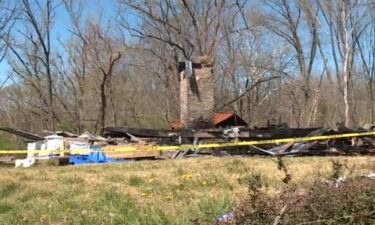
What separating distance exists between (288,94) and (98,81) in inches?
663

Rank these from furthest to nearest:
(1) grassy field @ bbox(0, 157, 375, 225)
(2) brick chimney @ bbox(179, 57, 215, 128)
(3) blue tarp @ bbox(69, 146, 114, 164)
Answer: (2) brick chimney @ bbox(179, 57, 215, 128), (3) blue tarp @ bbox(69, 146, 114, 164), (1) grassy field @ bbox(0, 157, 375, 225)

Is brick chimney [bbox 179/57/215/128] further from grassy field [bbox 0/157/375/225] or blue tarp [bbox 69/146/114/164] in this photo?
grassy field [bbox 0/157/375/225]

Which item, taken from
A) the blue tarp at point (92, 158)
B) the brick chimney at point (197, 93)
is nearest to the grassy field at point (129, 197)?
the blue tarp at point (92, 158)

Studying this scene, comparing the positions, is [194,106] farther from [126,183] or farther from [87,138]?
[126,183]

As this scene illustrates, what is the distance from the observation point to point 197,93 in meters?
21.7

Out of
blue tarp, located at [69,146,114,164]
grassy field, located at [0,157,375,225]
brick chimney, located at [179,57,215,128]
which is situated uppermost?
brick chimney, located at [179,57,215,128]

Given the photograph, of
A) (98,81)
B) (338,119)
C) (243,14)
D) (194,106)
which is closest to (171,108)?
(98,81)

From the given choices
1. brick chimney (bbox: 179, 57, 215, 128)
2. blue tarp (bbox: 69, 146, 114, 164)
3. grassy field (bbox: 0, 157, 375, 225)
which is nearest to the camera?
grassy field (bbox: 0, 157, 375, 225)

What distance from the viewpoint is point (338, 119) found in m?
50.7

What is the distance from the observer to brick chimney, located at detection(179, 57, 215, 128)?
21594 mm

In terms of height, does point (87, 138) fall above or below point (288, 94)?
below

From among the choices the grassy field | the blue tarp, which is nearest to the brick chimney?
the blue tarp

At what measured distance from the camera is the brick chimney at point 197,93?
70.8 feet

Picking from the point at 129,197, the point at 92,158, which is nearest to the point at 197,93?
the point at 92,158
